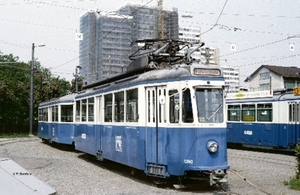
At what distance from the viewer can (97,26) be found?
3228 centimetres

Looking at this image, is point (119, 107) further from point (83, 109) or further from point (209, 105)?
point (83, 109)

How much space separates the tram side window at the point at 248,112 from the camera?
2328 cm

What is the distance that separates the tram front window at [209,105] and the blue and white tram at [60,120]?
524 inches

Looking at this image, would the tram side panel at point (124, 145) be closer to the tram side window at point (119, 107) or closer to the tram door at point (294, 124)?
the tram side window at point (119, 107)

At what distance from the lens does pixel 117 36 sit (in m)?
37.7

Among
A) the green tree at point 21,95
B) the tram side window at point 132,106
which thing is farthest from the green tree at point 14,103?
the tram side window at point 132,106

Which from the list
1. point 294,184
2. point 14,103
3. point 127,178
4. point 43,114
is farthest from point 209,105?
point 14,103

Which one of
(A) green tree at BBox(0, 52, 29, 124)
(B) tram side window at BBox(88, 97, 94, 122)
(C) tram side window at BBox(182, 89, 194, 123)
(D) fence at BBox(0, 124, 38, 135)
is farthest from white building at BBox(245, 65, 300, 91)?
(C) tram side window at BBox(182, 89, 194, 123)

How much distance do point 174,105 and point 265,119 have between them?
40.7ft

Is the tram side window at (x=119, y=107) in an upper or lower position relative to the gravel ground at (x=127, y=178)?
upper

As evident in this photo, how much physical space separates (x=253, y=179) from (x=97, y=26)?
860 inches

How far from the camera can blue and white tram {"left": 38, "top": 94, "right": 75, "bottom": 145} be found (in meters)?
23.6

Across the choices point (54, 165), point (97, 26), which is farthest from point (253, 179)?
point (97, 26)

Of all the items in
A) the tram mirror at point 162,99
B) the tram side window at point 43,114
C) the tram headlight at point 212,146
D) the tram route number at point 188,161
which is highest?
the tram mirror at point 162,99
